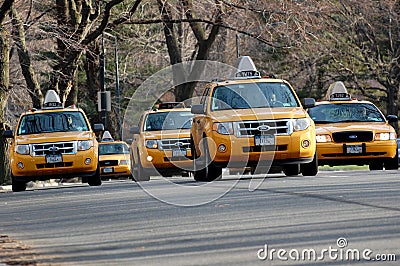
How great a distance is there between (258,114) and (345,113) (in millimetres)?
5383

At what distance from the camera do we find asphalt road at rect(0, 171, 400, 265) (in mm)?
9516

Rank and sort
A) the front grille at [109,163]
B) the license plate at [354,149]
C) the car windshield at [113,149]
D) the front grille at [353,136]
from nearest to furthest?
1. the license plate at [354,149]
2. the front grille at [353,136]
3. the front grille at [109,163]
4. the car windshield at [113,149]

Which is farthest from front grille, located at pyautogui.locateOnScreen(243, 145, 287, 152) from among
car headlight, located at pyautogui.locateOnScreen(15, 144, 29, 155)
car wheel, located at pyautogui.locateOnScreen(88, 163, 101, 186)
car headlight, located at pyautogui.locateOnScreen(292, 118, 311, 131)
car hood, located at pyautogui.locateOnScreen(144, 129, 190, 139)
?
car hood, located at pyautogui.locateOnScreen(144, 129, 190, 139)

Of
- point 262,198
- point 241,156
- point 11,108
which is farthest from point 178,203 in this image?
point 11,108

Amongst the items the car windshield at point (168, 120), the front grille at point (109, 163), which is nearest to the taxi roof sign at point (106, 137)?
the front grille at point (109, 163)

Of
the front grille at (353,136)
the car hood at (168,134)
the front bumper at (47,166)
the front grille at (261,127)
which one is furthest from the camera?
the car hood at (168,134)

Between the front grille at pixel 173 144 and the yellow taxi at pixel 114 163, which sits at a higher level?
the front grille at pixel 173 144

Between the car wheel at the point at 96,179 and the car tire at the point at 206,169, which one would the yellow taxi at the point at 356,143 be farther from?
the car wheel at the point at 96,179

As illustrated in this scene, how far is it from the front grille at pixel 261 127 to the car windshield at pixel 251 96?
3.24 feet

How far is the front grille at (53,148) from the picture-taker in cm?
2374

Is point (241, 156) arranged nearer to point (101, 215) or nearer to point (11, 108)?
point (101, 215)

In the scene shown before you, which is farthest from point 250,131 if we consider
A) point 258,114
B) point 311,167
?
point 311,167

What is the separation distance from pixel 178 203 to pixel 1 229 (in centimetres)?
292

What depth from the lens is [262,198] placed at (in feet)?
51.0
